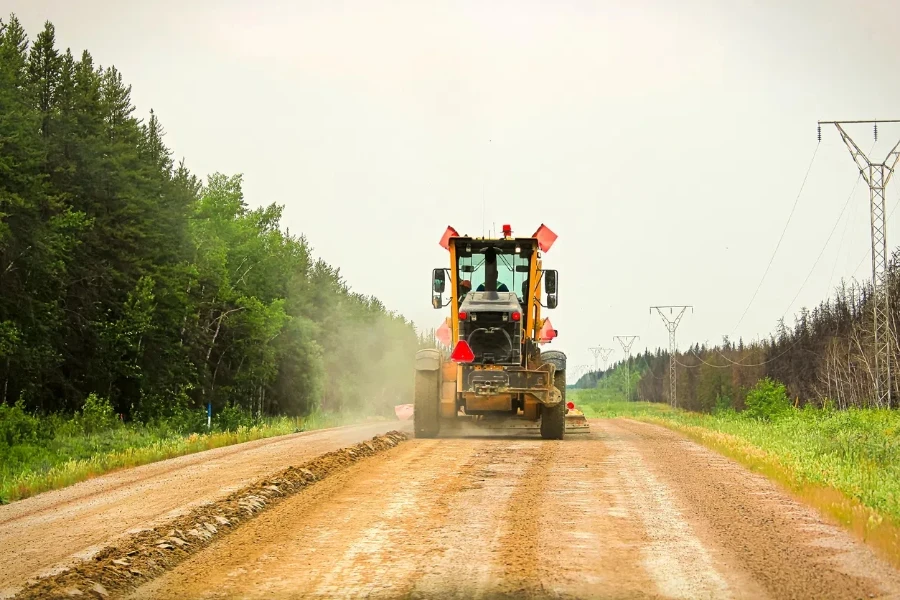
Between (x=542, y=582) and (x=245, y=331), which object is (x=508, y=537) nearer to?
(x=542, y=582)

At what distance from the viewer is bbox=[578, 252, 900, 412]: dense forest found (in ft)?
221

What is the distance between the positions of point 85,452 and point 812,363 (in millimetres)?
80660

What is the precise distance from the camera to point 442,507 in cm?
1208

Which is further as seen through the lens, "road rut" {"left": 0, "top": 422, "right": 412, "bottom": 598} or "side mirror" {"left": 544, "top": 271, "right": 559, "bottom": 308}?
"side mirror" {"left": 544, "top": 271, "right": 559, "bottom": 308}

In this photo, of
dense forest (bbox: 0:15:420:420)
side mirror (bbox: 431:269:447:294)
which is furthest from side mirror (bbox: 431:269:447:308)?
dense forest (bbox: 0:15:420:420)

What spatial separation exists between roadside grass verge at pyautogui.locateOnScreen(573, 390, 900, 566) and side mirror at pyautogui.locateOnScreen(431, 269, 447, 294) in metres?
6.92

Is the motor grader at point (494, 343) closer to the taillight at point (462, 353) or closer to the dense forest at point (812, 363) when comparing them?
the taillight at point (462, 353)

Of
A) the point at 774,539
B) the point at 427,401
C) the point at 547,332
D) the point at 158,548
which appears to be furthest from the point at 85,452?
the point at 774,539

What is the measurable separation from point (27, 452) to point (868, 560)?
2711 centimetres

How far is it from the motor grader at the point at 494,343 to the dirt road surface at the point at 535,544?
6.55 metres

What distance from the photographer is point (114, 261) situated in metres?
46.8

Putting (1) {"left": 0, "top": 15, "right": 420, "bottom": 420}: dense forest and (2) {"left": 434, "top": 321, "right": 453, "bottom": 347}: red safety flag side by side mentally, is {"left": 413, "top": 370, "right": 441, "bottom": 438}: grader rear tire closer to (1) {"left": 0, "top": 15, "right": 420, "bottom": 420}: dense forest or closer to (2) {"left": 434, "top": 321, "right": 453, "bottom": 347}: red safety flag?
(2) {"left": 434, "top": 321, "right": 453, "bottom": 347}: red safety flag

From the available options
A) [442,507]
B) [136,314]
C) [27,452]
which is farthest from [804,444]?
[136,314]

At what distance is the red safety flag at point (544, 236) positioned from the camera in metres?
22.9
